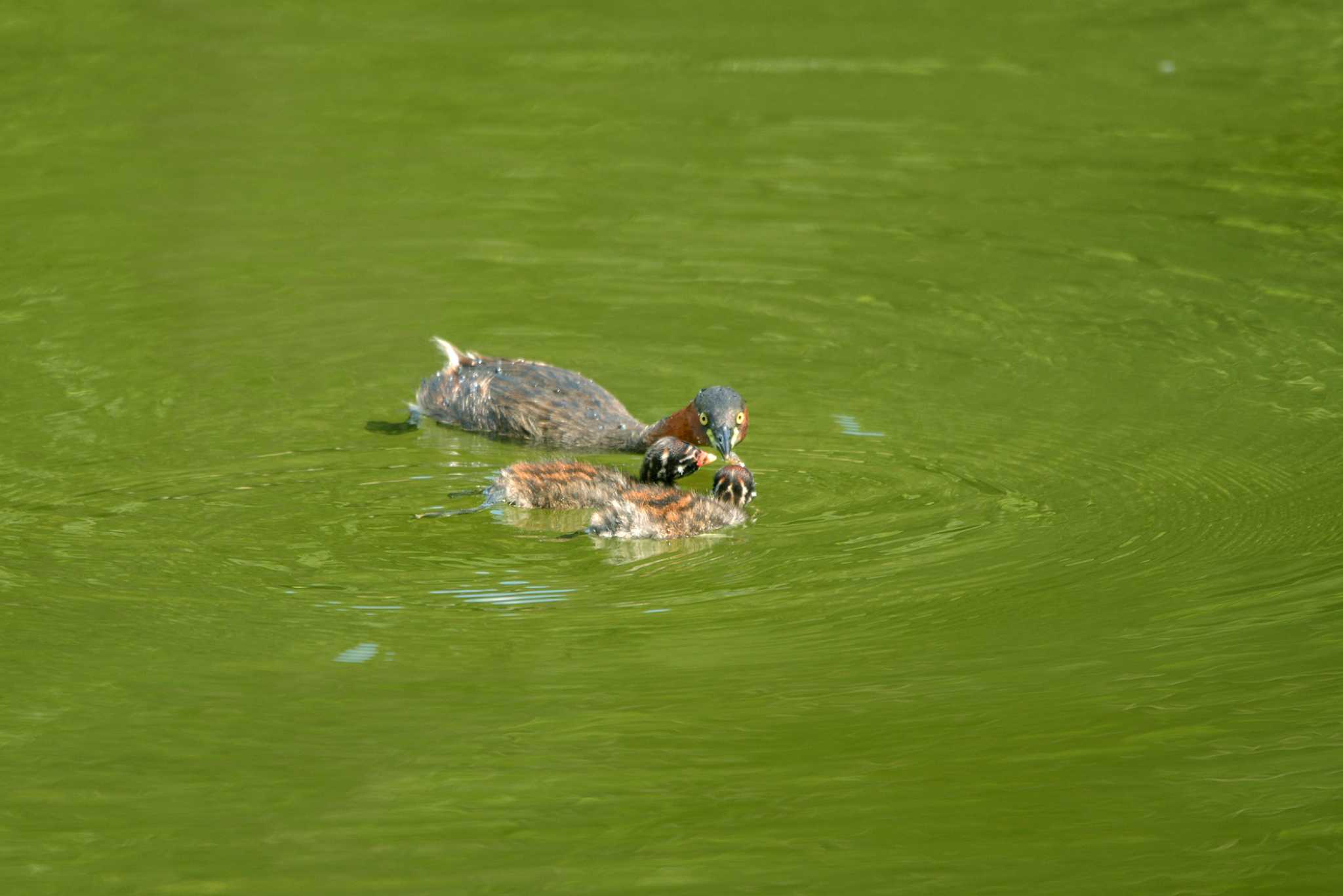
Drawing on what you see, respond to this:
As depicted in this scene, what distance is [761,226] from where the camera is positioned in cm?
1038

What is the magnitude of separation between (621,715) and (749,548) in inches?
56.6

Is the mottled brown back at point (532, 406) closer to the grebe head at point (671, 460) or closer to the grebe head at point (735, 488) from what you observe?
the grebe head at point (671, 460)

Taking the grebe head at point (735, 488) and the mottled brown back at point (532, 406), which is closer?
the grebe head at point (735, 488)

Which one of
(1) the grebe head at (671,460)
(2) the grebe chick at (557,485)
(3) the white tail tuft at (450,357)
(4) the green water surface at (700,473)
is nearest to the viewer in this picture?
(4) the green water surface at (700,473)

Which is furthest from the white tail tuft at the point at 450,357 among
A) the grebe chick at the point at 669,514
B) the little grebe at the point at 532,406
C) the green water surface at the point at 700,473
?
the grebe chick at the point at 669,514

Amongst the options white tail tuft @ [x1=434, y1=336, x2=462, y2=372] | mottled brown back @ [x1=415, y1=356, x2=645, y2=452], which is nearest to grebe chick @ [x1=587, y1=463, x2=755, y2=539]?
mottled brown back @ [x1=415, y1=356, x2=645, y2=452]

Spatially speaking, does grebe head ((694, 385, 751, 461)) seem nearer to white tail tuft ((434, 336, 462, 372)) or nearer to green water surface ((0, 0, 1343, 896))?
green water surface ((0, 0, 1343, 896))

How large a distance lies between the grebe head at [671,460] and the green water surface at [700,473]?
0.31 m

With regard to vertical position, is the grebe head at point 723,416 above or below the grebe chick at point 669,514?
above

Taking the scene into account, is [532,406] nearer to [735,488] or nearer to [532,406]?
[532,406]

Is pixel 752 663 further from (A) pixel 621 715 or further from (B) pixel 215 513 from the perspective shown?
(B) pixel 215 513

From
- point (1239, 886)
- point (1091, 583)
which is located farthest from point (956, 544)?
point (1239, 886)

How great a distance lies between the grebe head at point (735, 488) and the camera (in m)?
6.75

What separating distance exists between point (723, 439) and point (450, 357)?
6.02 feet
